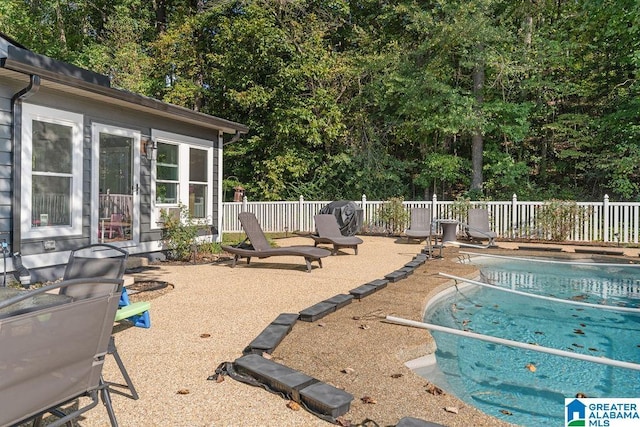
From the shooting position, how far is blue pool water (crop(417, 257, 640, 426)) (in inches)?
129

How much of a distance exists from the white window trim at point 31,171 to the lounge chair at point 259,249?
2.40 m

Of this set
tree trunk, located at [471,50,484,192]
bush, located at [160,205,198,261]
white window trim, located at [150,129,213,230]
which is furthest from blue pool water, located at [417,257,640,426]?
tree trunk, located at [471,50,484,192]

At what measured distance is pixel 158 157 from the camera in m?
8.58

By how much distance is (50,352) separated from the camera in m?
1.69

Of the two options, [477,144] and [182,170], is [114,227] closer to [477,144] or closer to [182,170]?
[182,170]

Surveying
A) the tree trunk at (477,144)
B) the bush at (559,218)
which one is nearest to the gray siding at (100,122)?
the bush at (559,218)

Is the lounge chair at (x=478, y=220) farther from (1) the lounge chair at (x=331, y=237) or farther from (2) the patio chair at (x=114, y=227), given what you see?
(2) the patio chair at (x=114, y=227)

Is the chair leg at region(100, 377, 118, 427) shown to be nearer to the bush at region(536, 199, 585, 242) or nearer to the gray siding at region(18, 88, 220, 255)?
the gray siding at region(18, 88, 220, 255)

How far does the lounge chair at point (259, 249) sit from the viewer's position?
23.6 feet

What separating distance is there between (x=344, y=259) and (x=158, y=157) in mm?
4214

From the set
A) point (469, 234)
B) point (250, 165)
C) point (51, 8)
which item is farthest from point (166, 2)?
point (469, 234)

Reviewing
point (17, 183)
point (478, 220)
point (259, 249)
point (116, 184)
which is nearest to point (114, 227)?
point (116, 184)

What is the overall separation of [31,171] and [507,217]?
12.2 m

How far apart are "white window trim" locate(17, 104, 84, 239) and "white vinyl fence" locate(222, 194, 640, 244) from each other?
941 cm
